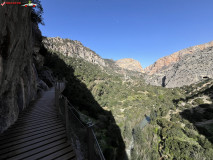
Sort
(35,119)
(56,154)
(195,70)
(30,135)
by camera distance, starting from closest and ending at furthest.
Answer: (56,154) → (30,135) → (35,119) → (195,70)

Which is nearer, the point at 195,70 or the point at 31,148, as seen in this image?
the point at 31,148

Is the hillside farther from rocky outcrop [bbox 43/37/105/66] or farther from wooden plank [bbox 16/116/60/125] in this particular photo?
rocky outcrop [bbox 43/37/105/66]

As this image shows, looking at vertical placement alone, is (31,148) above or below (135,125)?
above

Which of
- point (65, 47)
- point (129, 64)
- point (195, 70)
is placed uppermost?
point (129, 64)

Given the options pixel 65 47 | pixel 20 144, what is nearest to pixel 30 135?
pixel 20 144

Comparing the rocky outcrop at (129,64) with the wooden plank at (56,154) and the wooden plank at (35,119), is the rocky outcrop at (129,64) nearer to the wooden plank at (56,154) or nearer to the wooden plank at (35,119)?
the wooden plank at (35,119)

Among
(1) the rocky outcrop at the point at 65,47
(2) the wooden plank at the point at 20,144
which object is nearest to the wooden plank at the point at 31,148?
(2) the wooden plank at the point at 20,144

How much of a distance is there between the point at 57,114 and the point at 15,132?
1.59m

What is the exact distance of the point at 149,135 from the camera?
2581cm

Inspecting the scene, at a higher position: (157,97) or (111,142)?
(157,97)

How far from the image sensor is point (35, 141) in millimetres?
2824

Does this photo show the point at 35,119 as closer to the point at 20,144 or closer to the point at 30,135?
the point at 30,135

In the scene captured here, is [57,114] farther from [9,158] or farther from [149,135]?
[149,135]

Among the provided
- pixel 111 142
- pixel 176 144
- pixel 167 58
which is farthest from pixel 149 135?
pixel 167 58
